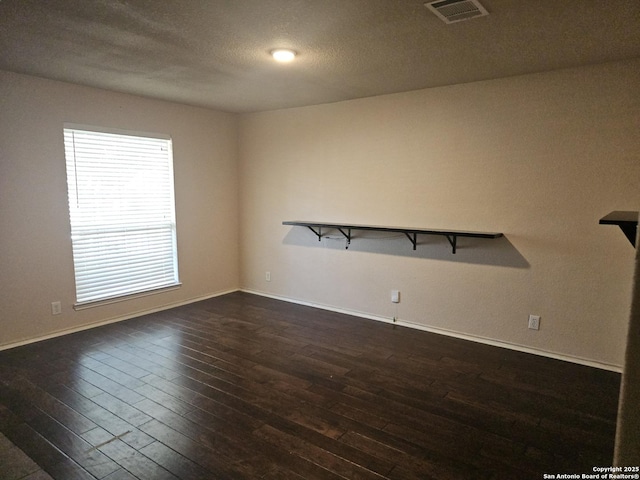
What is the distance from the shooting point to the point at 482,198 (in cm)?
354

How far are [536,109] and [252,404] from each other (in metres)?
3.19

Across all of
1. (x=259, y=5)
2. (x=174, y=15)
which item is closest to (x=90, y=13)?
(x=174, y=15)

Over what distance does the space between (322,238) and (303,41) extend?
2498 mm

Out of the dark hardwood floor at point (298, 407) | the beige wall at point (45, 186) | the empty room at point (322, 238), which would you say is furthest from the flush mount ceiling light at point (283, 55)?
the dark hardwood floor at point (298, 407)

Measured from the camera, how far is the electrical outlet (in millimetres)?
3678

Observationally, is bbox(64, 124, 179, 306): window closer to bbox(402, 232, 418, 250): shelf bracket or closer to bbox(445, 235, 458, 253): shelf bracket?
bbox(402, 232, 418, 250): shelf bracket

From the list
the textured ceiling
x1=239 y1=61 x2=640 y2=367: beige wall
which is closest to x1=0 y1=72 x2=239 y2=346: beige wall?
the textured ceiling

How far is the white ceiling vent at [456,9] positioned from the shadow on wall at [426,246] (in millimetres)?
1986

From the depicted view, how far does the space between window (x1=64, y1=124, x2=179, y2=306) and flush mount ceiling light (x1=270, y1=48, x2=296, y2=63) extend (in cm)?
215

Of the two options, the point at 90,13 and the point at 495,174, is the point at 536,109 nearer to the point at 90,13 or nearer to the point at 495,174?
the point at 495,174

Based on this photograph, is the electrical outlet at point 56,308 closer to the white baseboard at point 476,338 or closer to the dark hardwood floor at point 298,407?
the dark hardwood floor at point 298,407

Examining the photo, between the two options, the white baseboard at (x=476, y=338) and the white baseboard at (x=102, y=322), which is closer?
the white baseboard at (x=476, y=338)

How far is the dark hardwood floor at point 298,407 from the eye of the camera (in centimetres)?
203

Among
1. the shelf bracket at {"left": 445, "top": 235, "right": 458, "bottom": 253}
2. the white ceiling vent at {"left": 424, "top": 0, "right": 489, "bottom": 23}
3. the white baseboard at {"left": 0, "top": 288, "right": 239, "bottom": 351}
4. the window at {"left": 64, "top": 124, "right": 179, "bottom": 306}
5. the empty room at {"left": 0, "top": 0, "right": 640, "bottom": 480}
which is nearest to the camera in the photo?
the white ceiling vent at {"left": 424, "top": 0, "right": 489, "bottom": 23}
